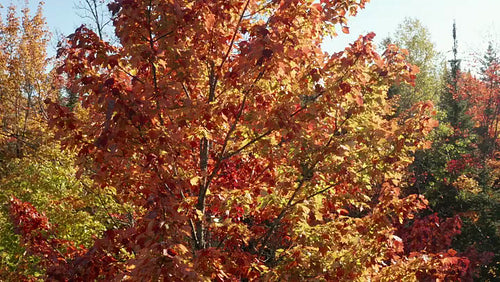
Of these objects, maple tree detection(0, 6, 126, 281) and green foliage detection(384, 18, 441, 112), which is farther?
green foliage detection(384, 18, 441, 112)

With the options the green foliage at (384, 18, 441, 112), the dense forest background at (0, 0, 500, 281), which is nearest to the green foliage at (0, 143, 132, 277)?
the dense forest background at (0, 0, 500, 281)

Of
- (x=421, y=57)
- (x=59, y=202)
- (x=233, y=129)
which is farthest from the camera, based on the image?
(x=421, y=57)

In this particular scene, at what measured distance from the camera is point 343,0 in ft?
12.3

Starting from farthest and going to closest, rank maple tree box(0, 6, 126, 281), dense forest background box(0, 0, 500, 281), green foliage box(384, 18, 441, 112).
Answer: green foliage box(384, 18, 441, 112) → maple tree box(0, 6, 126, 281) → dense forest background box(0, 0, 500, 281)

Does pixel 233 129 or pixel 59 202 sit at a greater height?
pixel 233 129

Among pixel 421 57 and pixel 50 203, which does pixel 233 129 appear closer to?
pixel 50 203

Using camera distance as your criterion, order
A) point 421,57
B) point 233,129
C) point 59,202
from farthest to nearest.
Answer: point 421,57 < point 59,202 < point 233,129

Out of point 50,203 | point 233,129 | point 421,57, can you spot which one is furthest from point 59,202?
point 421,57

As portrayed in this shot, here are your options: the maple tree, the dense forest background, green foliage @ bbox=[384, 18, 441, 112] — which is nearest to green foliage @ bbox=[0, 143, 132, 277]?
the maple tree

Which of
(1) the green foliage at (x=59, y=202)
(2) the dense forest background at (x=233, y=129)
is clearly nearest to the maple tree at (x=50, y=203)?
(1) the green foliage at (x=59, y=202)

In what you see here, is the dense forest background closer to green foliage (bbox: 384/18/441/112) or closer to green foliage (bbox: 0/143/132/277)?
green foliage (bbox: 0/143/132/277)

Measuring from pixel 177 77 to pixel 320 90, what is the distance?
135 cm

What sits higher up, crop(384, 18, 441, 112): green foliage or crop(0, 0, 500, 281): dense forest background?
crop(384, 18, 441, 112): green foliage

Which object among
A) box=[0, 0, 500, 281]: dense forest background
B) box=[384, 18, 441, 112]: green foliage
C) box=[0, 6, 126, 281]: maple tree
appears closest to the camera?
box=[0, 0, 500, 281]: dense forest background
